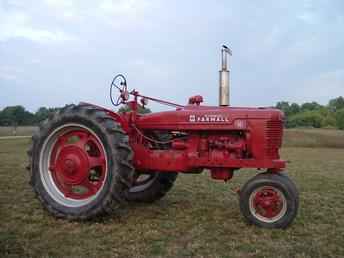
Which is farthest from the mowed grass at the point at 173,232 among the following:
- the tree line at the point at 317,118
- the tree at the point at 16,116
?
the tree at the point at 16,116

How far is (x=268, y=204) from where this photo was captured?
5.19m

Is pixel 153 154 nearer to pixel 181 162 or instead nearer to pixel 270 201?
pixel 181 162

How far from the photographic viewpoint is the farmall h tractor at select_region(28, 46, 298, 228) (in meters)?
5.27

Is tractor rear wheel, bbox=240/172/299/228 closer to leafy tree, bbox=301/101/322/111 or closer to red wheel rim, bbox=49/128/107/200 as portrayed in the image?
red wheel rim, bbox=49/128/107/200

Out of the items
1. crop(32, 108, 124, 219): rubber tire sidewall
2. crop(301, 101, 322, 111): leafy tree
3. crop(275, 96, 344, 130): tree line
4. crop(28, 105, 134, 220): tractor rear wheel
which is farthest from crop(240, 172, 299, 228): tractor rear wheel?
crop(301, 101, 322, 111): leafy tree

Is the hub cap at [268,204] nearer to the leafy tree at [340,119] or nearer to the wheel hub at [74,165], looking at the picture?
the wheel hub at [74,165]

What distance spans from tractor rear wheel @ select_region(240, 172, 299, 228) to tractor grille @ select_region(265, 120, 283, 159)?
14.4 inches

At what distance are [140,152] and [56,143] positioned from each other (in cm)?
115

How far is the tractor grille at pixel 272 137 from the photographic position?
5.52 m

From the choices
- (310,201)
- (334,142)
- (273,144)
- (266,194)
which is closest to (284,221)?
(266,194)

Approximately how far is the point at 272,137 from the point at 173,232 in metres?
1.76

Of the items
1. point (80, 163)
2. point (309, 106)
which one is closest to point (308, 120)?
point (309, 106)

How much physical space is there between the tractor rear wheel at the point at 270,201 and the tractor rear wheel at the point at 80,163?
4.87 ft

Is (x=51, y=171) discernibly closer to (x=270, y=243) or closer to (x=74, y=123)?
(x=74, y=123)
